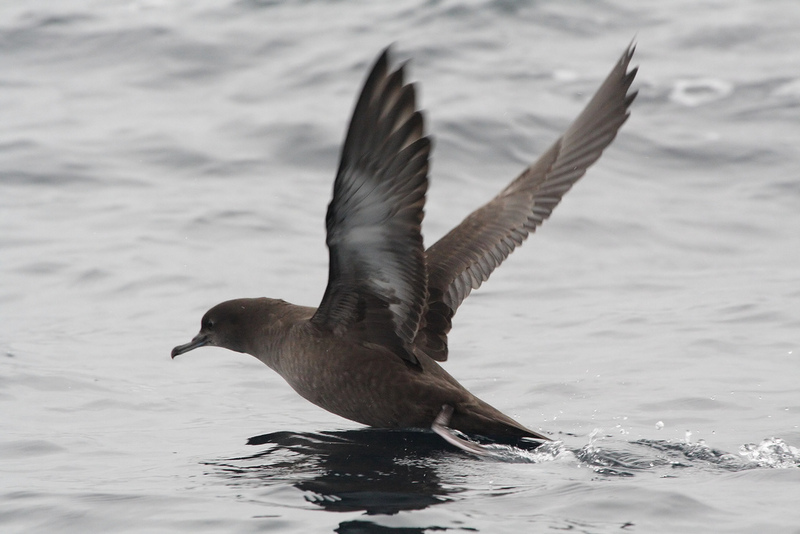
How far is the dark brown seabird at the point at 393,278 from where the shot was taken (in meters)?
4.76

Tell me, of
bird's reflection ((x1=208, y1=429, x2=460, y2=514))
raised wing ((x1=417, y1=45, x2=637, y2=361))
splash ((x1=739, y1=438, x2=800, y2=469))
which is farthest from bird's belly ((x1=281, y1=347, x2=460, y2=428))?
splash ((x1=739, y1=438, x2=800, y2=469))

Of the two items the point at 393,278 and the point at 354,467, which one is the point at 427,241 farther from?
the point at 354,467

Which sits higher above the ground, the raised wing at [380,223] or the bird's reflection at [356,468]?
the raised wing at [380,223]

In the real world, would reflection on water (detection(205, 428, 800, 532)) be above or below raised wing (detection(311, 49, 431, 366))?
below

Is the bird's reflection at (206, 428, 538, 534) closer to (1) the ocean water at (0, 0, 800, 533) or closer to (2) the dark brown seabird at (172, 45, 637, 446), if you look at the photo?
(1) the ocean water at (0, 0, 800, 533)

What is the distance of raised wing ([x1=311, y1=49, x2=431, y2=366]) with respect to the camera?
15.1ft

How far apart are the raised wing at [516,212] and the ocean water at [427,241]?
2.72 ft

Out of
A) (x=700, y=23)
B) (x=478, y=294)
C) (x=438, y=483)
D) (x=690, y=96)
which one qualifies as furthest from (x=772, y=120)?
(x=438, y=483)

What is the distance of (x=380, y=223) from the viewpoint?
507cm

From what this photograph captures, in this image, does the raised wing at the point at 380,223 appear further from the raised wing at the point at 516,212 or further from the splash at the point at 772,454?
the splash at the point at 772,454

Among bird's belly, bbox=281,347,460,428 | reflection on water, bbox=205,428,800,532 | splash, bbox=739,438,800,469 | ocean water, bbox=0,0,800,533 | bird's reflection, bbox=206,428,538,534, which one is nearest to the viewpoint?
bird's reflection, bbox=206,428,538,534

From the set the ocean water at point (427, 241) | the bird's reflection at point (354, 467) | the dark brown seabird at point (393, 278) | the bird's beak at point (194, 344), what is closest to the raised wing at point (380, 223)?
the dark brown seabird at point (393, 278)

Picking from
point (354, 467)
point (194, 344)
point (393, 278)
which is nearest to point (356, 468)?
point (354, 467)

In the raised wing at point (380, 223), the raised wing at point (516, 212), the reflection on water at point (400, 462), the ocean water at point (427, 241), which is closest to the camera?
the raised wing at point (380, 223)
